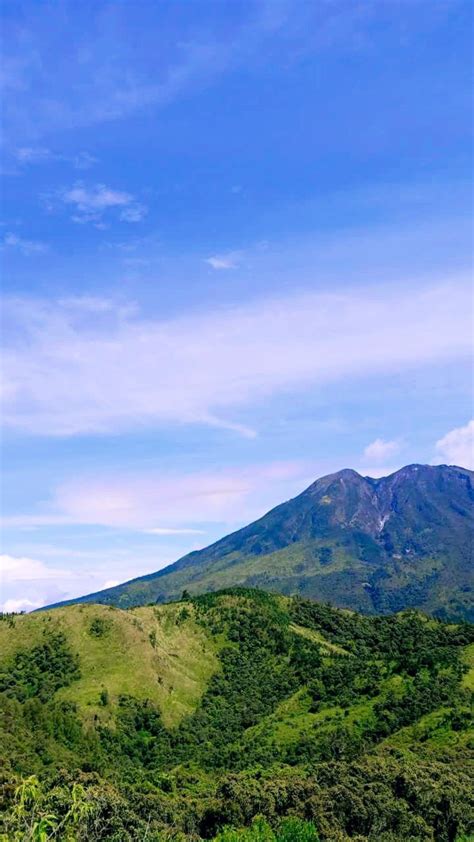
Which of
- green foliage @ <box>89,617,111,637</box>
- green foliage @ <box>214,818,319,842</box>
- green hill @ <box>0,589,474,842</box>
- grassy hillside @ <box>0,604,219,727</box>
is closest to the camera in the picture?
green foliage @ <box>214,818,319,842</box>

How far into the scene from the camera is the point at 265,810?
68062 mm

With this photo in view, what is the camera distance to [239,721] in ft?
431

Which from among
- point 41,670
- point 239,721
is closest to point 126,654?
point 41,670

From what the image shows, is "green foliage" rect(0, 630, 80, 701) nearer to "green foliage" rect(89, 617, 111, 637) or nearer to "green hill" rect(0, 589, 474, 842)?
"green hill" rect(0, 589, 474, 842)

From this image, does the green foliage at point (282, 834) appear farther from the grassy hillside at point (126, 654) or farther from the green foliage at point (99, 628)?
the green foliage at point (99, 628)

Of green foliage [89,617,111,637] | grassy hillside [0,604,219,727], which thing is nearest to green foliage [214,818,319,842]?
grassy hillside [0,604,219,727]

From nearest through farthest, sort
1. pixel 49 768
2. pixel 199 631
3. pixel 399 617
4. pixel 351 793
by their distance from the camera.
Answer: pixel 351 793
pixel 49 768
pixel 199 631
pixel 399 617

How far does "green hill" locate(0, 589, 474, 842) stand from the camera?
64.7 m

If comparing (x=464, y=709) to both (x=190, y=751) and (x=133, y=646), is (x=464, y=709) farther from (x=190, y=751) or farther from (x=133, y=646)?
(x=133, y=646)

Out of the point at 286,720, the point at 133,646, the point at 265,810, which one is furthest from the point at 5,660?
the point at 265,810

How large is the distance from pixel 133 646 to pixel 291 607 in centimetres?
5757

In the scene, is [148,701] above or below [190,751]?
above

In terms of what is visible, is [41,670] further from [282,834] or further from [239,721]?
[282,834]

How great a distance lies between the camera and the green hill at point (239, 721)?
64688mm
